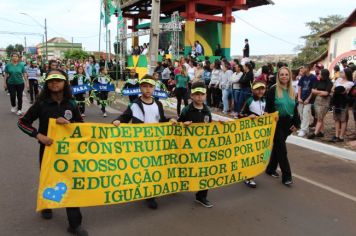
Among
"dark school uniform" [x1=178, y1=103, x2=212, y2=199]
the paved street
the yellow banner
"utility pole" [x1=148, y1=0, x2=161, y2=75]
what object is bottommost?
the paved street

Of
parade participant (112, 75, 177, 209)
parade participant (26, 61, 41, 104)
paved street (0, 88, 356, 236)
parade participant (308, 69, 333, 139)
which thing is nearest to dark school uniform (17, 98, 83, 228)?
paved street (0, 88, 356, 236)

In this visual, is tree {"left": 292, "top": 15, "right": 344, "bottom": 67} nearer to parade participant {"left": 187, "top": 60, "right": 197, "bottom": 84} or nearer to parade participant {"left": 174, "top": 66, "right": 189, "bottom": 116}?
parade participant {"left": 187, "top": 60, "right": 197, "bottom": 84}

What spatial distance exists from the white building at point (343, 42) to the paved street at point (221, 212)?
14.9m

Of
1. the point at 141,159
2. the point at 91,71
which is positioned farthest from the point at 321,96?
the point at 91,71

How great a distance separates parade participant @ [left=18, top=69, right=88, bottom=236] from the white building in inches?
706

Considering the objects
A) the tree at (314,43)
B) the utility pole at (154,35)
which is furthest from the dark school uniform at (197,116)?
the tree at (314,43)

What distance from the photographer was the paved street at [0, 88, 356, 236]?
4.30m

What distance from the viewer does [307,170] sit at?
6.89 metres

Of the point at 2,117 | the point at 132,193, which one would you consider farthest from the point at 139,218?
the point at 2,117

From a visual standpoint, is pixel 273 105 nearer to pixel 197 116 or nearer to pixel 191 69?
pixel 197 116

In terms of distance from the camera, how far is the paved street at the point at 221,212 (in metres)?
4.30

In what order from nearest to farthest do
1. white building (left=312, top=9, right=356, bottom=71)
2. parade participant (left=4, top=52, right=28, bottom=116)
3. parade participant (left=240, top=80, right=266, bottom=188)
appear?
1. parade participant (left=240, top=80, right=266, bottom=188)
2. parade participant (left=4, top=52, right=28, bottom=116)
3. white building (left=312, top=9, right=356, bottom=71)

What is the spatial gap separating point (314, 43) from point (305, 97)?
3601cm

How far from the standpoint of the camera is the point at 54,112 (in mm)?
4234
